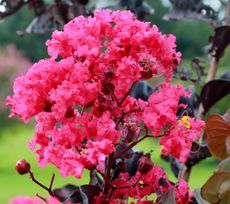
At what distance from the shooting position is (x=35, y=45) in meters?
9.99

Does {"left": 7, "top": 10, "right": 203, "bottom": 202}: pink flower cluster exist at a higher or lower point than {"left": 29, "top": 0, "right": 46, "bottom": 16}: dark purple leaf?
higher

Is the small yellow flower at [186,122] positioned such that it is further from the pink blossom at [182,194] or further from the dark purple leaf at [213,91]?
the dark purple leaf at [213,91]

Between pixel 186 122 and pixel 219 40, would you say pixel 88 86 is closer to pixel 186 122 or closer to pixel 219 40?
pixel 186 122

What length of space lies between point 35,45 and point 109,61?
368 inches

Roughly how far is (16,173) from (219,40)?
10733 millimetres

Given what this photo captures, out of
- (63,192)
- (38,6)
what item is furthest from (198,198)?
(38,6)

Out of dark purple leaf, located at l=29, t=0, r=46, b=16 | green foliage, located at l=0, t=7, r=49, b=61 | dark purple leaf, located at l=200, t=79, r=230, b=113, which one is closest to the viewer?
dark purple leaf, located at l=200, t=79, r=230, b=113

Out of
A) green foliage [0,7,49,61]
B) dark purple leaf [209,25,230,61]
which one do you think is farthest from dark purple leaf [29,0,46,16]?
green foliage [0,7,49,61]

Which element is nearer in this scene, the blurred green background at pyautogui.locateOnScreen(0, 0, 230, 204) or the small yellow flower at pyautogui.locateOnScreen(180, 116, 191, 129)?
the small yellow flower at pyautogui.locateOnScreen(180, 116, 191, 129)

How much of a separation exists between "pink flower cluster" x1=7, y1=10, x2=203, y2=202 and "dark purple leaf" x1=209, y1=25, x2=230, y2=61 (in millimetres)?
564

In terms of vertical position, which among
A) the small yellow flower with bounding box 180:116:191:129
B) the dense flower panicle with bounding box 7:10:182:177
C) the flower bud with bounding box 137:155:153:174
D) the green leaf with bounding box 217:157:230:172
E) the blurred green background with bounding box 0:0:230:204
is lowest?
the blurred green background with bounding box 0:0:230:204

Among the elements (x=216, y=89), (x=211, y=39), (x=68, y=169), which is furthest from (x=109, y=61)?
(x=211, y=39)

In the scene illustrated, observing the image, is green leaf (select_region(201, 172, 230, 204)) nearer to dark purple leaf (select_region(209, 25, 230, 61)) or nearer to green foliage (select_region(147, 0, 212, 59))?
dark purple leaf (select_region(209, 25, 230, 61))

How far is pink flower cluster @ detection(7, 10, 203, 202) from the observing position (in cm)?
72
